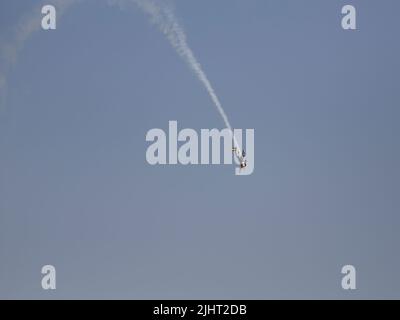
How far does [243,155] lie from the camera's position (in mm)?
21922
